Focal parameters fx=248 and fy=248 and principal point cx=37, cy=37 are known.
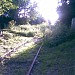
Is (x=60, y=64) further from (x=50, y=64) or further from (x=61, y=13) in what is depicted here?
(x=61, y=13)

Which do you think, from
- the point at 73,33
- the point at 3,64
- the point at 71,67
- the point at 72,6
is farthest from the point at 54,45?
the point at 72,6

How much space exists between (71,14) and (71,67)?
62.8 ft

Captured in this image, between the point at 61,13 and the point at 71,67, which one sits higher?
the point at 61,13

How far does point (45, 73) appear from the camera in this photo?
399 inches

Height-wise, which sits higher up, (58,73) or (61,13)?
(61,13)

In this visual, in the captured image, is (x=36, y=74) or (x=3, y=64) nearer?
(x=36, y=74)

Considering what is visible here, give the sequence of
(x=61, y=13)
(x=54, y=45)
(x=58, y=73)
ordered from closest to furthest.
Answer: (x=58, y=73) < (x=54, y=45) < (x=61, y=13)

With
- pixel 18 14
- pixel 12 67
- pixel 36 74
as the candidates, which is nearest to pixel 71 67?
pixel 36 74

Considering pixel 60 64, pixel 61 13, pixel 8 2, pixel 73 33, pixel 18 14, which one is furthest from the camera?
pixel 18 14

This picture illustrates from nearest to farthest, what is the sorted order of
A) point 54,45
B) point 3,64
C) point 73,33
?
point 3,64, point 54,45, point 73,33

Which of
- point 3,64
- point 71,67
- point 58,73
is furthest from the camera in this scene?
point 3,64

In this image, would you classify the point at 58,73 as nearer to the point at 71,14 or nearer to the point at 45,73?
the point at 45,73

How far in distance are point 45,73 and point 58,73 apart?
0.55 meters

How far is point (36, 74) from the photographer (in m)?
9.99
